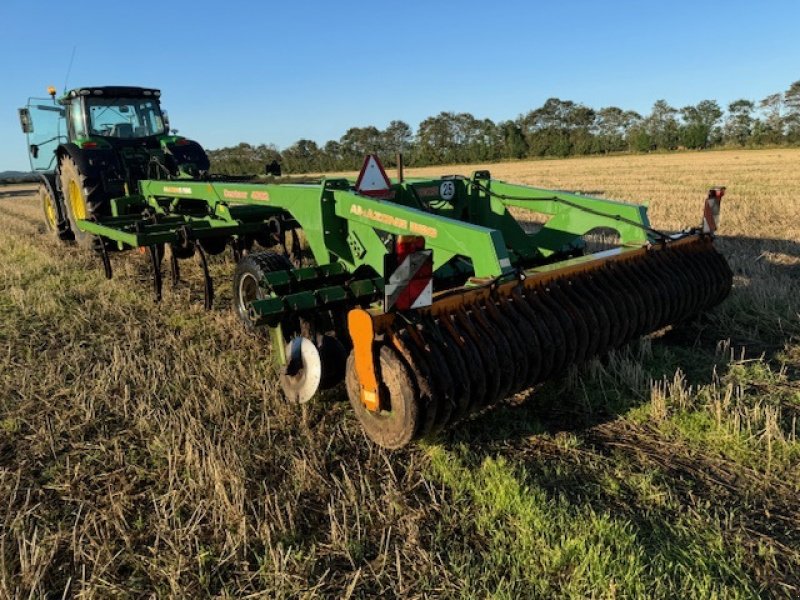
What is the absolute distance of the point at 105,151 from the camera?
7441mm

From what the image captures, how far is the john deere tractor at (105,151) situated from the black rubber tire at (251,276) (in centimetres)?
272

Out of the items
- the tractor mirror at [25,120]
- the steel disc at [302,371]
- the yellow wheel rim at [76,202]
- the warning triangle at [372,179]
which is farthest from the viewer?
the tractor mirror at [25,120]

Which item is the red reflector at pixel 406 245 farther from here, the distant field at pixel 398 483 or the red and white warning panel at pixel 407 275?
the distant field at pixel 398 483

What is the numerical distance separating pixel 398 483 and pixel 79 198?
22.6ft

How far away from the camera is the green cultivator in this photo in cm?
266

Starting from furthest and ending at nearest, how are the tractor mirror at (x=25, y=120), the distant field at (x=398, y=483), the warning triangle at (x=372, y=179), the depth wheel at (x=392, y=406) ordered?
the tractor mirror at (x=25, y=120) → the warning triangle at (x=372, y=179) → the depth wheel at (x=392, y=406) → the distant field at (x=398, y=483)

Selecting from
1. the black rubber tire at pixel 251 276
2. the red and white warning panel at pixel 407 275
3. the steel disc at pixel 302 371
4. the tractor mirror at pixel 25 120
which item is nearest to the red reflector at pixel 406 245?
the red and white warning panel at pixel 407 275

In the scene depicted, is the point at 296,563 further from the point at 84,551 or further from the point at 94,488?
the point at 94,488

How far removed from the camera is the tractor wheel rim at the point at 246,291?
179 inches

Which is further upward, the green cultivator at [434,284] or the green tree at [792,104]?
the green tree at [792,104]

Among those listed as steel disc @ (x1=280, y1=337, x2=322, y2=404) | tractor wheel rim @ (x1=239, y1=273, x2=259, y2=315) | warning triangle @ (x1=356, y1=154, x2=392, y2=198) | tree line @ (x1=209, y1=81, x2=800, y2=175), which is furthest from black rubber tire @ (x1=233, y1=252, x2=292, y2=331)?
tree line @ (x1=209, y1=81, x2=800, y2=175)

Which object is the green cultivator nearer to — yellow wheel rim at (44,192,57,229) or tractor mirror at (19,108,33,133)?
tractor mirror at (19,108,33,133)

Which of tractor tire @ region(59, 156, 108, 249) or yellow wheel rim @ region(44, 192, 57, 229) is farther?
yellow wheel rim @ region(44, 192, 57, 229)

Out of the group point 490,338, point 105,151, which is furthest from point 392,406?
point 105,151
